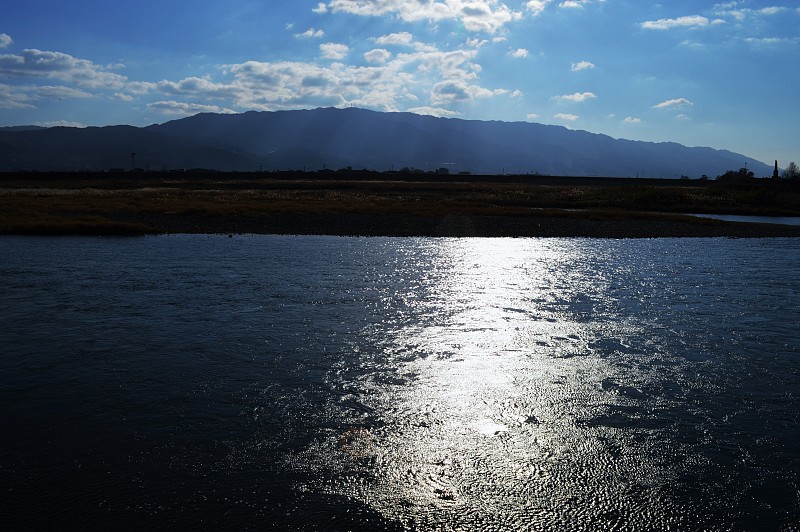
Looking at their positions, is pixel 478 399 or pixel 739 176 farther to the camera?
pixel 739 176

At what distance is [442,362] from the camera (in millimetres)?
14523

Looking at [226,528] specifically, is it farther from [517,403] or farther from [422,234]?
[422,234]

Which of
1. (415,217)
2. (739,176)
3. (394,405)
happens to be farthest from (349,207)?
(739,176)

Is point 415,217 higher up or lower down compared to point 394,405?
higher up

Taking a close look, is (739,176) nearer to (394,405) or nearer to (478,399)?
(478,399)

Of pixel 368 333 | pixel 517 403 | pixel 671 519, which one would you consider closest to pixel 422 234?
pixel 368 333

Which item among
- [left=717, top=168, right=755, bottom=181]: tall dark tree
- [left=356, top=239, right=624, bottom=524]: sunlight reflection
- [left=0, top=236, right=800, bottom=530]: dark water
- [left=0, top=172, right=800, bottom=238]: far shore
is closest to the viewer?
[left=0, top=236, right=800, bottom=530]: dark water

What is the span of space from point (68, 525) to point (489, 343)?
1076 cm

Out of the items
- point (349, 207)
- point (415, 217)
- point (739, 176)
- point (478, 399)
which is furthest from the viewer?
point (739, 176)

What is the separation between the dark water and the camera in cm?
840

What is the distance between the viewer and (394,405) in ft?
38.4

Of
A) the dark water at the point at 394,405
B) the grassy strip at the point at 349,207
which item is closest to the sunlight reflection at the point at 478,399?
the dark water at the point at 394,405

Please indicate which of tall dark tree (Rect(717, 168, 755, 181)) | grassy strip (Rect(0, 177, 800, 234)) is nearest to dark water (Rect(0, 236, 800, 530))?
grassy strip (Rect(0, 177, 800, 234))

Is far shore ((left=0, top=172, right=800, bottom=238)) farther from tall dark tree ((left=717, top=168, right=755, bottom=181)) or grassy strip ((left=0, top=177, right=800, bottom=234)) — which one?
tall dark tree ((left=717, top=168, right=755, bottom=181))
